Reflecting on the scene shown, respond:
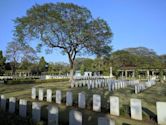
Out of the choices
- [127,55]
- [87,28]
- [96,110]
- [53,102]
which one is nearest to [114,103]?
[96,110]

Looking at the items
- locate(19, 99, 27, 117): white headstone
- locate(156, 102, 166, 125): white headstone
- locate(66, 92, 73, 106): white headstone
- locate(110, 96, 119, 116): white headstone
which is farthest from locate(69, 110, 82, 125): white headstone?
locate(66, 92, 73, 106): white headstone

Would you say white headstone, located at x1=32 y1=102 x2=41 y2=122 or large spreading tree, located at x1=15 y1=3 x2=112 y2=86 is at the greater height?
large spreading tree, located at x1=15 y1=3 x2=112 y2=86

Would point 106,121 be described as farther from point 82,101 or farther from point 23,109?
point 82,101

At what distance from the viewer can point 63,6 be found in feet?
72.6

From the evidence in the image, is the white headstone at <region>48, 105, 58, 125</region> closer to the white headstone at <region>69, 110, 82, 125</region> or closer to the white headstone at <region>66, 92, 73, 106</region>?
the white headstone at <region>69, 110, 82, 125</region>

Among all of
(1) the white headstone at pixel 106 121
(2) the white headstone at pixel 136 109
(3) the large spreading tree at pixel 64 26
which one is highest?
(3) the large spreading tree at pixel 64 26

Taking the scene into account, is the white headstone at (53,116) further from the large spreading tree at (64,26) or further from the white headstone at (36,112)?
the large spreading tree at (64,26)

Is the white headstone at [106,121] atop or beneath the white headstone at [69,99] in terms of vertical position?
atop

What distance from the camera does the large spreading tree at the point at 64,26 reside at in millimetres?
21922

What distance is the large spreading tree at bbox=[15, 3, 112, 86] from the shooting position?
21922mm

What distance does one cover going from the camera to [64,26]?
71.3 feet

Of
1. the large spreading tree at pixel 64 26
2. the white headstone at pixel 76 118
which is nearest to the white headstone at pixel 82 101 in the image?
the white headstone at pixel 76 118

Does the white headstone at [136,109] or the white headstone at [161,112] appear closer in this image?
the white headstone at [161,112]

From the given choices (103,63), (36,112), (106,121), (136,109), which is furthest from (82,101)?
(103,63)
